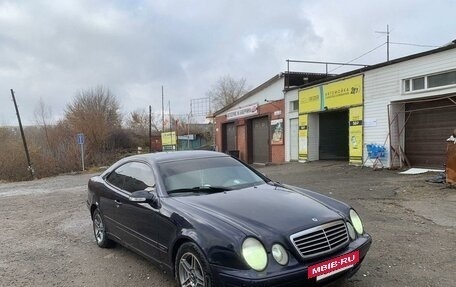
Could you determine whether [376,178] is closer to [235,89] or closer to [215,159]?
[215,159]

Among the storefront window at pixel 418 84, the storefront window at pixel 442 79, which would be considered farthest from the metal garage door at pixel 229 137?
the storefront window at pixel 442 79

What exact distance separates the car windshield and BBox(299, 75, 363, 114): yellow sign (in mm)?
13491

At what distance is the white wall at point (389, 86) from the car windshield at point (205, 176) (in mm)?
11161

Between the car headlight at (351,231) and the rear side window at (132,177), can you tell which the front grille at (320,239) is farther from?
the rear side window at (132,177)

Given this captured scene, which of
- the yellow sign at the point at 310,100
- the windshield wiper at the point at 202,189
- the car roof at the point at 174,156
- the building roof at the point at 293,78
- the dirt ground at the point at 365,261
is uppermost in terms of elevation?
the building roof at the point at 293,78

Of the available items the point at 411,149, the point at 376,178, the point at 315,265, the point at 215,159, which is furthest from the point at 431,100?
the point at 315,265

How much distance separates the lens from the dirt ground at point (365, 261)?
15.8ft

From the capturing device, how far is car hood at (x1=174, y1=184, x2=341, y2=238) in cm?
365

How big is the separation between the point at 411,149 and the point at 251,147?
1430cm

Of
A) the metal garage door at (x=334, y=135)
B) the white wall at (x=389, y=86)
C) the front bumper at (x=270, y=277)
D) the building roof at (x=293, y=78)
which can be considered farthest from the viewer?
the building roof at (x=293, y=78)

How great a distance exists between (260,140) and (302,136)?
613 cm

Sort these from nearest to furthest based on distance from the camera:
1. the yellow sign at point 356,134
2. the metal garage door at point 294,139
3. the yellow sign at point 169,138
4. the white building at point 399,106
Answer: the white building at point 399,106 < the yellow sign at point 356,134 < the metal garage door at point 294,139 < the yellow sign at point 169,138

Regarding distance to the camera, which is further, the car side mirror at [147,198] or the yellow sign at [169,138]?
the yellow sign at [169,138]

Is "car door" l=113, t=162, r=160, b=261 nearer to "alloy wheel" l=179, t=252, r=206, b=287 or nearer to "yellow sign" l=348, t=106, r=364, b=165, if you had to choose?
"alloy wheel" l=179, t=252, r=206, b=287
